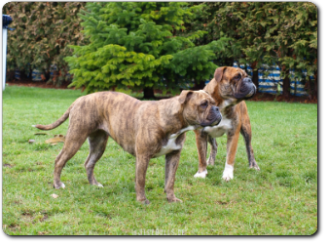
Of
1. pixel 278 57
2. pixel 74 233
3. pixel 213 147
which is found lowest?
pixel 74 233

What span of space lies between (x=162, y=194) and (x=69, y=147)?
145 cm

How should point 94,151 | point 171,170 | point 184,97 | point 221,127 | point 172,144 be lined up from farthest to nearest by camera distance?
point 221,127 < point 94,151 < point 171,170 < point 172,144 < point 184,97

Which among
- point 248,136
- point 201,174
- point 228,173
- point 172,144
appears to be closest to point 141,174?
point 172,144

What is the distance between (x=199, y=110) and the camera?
413cm

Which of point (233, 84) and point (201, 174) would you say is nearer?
point (233, 84)

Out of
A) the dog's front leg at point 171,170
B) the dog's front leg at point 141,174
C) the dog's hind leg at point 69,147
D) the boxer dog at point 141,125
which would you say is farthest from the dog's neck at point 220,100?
the dog's hind leg at point 69,147

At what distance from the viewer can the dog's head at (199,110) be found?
411 cm

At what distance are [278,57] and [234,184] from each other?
379 inches

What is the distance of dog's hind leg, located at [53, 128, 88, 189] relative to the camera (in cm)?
478

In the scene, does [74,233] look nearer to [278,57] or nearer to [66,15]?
[278,57]

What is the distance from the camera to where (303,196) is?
4750mm

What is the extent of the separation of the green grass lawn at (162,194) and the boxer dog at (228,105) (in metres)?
0.31

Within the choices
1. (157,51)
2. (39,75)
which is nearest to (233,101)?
(157,51)

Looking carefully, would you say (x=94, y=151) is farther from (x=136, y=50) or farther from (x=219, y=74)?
(x=136, y=50)
